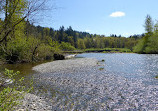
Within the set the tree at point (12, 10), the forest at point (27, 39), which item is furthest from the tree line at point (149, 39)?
the tree at point (12, 10)

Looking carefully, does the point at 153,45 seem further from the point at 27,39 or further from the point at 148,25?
the point at 27,39

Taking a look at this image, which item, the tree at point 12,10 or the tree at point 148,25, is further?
the tree at point 148,25

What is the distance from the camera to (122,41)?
554 feet

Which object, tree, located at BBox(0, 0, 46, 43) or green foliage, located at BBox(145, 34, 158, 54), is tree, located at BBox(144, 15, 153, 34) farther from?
tree, located at BBox(0, 0, 46, 43)

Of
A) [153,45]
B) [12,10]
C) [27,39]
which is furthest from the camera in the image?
[153,45]

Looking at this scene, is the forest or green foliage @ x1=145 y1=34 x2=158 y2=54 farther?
green foliage @ x1=145 y1=34 x2=158 y2=54

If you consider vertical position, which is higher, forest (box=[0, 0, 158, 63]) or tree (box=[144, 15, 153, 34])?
tree (box=[144, 15, 153, 34])

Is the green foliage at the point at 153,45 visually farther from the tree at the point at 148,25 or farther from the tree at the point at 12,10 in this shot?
the tree at the point at 12,10

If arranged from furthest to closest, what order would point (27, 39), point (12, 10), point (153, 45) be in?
point (153, 45), point (27, 39), point (12, 10)

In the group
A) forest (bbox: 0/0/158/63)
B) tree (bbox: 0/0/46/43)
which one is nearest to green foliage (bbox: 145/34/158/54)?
forest (bbox: 0/0/158/63)

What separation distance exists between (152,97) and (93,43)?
535ft

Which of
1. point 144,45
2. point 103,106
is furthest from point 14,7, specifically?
point 144,45

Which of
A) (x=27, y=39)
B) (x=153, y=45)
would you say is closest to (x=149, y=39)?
(x=153, y=45)

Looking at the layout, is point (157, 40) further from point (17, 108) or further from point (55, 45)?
point (17, 108)
